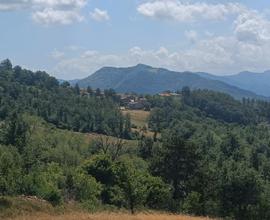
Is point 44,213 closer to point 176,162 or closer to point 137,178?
point 137,178

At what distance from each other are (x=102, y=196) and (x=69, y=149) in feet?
207

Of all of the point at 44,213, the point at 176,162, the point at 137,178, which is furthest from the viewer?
the point at 176,162

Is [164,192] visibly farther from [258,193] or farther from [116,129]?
[116,129]

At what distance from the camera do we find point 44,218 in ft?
66.4

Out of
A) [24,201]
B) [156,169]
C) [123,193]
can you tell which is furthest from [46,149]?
[24,201]

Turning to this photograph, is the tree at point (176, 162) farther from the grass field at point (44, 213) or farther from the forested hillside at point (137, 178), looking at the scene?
the grass field at point (44, 213)

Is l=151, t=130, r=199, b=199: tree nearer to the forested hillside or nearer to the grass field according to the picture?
the forested hillside

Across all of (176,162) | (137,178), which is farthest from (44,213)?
(176,162)

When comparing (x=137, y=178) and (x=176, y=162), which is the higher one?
(x=137, y=178)

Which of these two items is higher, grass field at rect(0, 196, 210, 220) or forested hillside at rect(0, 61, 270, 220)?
grass field at rect(0, 196, 210, 220)

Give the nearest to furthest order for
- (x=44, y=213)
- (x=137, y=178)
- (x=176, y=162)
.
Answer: (x=44, y=213) → (x=137, y=178) → (x=176, y=162)

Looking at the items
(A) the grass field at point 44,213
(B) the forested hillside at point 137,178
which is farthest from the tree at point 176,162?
(A) the grass field at point 44,213

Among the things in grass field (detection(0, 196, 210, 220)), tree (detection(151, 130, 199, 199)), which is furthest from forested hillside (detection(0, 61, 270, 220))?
grass field (detection(0, 196, 210, 220))

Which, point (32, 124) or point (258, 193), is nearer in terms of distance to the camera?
point (258, 193)
